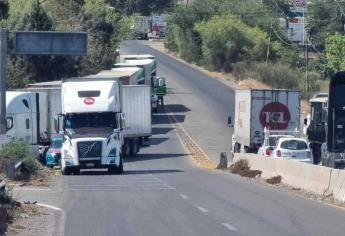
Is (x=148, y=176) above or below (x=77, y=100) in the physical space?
below

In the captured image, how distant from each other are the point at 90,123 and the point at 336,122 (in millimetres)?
11360

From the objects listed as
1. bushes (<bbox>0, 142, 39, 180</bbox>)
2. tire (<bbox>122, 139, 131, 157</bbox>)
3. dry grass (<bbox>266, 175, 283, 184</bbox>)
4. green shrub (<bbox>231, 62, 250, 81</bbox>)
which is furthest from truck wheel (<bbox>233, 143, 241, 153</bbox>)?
green shrub (<bbox>231, 62, 250, 81</bbox>)

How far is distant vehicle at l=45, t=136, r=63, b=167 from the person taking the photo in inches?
1970

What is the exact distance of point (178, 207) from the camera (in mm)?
24984

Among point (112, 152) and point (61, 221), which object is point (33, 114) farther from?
point (61, 221)

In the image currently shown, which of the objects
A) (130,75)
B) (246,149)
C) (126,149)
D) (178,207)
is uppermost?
(130,75)

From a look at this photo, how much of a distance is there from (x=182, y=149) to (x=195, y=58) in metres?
62.7

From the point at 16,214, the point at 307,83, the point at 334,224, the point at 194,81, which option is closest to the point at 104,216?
the point at 16,214

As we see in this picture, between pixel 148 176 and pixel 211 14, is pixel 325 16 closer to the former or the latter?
pixel 211 14

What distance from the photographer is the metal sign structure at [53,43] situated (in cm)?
5170

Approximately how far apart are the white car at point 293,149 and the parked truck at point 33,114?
1166 centimetres

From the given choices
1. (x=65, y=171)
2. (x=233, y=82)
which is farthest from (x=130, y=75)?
(x=233, y=82)

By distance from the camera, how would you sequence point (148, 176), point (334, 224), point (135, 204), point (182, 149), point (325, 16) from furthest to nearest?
1. point (325, 16)
2. point (182, 149)
3. point (148, 176)
4. point (135, 204)
5. point (334, 224)

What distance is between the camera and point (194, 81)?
10612 cm
